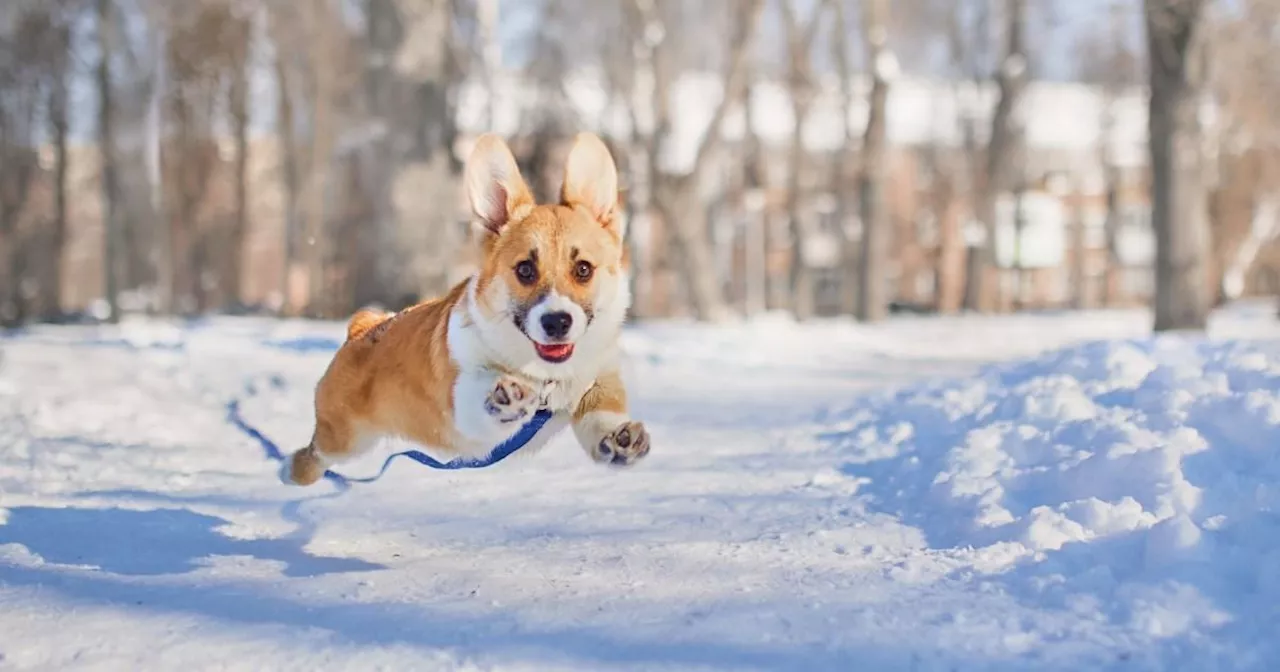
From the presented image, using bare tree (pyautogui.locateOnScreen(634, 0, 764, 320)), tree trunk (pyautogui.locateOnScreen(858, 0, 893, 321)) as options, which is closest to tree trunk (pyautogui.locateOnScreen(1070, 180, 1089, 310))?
tree trunk (pyautogui.locateOnScreen(858, 0, 893, 321))

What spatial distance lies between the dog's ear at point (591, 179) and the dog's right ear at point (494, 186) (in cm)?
18

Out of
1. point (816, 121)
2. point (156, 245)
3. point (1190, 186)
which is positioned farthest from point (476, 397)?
point (816, 121)

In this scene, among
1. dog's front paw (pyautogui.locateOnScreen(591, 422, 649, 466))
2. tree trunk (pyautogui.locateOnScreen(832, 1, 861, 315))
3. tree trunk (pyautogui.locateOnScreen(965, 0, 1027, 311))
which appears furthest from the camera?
tree trunk (pyautogui.locateOnScreen(832, 1, 861, 315))

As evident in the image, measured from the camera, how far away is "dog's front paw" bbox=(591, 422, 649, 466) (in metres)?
3.72

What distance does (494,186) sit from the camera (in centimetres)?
410

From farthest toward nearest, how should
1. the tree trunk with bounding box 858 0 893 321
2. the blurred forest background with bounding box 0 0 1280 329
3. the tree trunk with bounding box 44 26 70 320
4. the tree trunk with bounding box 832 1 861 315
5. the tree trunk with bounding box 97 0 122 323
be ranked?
the tree trunk with bounding box 832 1 861 315 < the tree trunk with bounding box 44 26 70 320 < the tree trunk with bounding box 858 0 893 321 < the tree trunk with bounding box 97 0 122 323 < the blurred forest background with bounding box 0 0 1280 329

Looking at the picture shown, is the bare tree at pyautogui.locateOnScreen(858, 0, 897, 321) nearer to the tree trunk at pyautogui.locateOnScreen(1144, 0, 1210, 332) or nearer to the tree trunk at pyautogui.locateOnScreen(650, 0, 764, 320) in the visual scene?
the tree trunk at pyautogui.locateOnScreen(650, 0, 764, 320)

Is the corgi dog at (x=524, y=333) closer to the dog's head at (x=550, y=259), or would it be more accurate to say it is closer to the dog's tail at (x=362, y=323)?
the dog's head at (x=550, y=259)

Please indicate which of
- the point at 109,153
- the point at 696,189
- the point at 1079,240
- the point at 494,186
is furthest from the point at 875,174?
the point at 1079,240

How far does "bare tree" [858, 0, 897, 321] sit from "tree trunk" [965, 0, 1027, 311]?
637 centimetres

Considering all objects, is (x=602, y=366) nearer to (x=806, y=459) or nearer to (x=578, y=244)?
(x=578, y=244)

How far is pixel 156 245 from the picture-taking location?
27.9 metres

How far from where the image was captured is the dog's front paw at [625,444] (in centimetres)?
372

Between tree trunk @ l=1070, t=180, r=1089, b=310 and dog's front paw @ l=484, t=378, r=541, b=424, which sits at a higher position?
dog's front paw @ l=484, t=378, r=541, b=424
